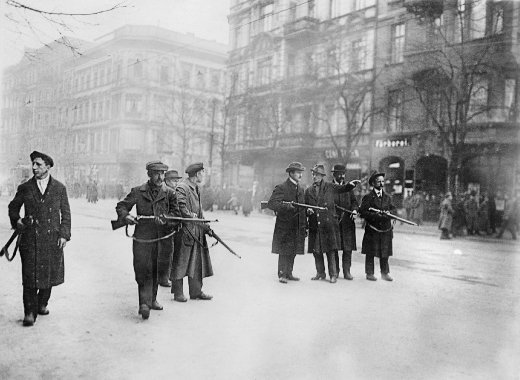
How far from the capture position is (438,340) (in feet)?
14.3

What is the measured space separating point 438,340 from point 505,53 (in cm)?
879

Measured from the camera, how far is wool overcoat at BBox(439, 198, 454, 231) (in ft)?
45.4

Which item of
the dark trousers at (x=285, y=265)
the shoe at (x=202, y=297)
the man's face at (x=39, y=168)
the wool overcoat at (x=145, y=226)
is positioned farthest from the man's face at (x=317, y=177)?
the man's face at (x=39, y=168)

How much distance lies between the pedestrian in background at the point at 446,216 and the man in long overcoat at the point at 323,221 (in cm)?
794

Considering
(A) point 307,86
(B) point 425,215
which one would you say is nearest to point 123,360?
(A) point 307,86

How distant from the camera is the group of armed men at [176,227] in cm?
438

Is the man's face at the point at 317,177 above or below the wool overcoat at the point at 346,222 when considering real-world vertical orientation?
above

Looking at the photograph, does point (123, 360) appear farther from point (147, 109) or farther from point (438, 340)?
point (147, 109)

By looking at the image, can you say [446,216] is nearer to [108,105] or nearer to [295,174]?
[295,174]

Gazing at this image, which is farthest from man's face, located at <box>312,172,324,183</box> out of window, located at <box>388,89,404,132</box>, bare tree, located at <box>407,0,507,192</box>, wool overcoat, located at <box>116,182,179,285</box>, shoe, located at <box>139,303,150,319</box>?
bare tree, located at <box>407,0,507,192</box>

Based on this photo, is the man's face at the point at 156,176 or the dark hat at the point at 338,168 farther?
the dark hat at the point at 338,168

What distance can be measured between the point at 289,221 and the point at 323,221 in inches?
20.7

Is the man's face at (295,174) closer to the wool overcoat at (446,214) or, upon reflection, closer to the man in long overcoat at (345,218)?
the man in long overcoat at (345,218)

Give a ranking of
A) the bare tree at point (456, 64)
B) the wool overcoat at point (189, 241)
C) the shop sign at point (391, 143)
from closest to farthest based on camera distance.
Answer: the wool overcoat at point (189, 241) < the shop sign at point (391, 143) < the bare tree at point (456, 64)
